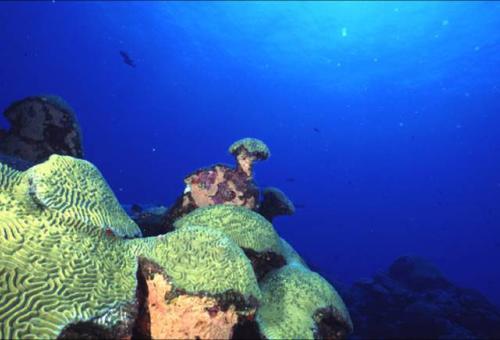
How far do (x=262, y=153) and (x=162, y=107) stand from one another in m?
106

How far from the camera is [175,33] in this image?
152ft

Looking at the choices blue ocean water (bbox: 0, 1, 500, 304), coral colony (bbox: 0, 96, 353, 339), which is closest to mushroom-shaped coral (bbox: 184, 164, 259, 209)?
coral colony (bbox: 0, 96, 353, 339)

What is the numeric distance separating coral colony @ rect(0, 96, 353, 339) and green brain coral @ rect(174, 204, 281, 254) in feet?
0.10

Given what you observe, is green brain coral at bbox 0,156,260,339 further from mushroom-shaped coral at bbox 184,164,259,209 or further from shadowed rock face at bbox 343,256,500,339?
shadowed rock face at bbox 343,256,500,339

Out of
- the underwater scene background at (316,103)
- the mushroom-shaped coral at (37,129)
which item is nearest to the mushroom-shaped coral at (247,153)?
the mushroom-shaped coral at (37,129)

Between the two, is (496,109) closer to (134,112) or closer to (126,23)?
(126,23)

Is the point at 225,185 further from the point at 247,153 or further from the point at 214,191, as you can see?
the point at 247,153

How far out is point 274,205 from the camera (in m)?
6.55

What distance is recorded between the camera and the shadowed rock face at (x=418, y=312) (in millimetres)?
10977

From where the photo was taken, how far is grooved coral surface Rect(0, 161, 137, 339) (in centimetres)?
238

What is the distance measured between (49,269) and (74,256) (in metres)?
0.19

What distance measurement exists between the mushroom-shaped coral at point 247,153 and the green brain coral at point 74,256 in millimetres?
2532

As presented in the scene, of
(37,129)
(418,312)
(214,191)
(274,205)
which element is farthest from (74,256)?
(418,312)

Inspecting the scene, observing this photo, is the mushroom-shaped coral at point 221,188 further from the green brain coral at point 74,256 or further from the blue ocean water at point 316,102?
the blue ocean water at point 316,102
